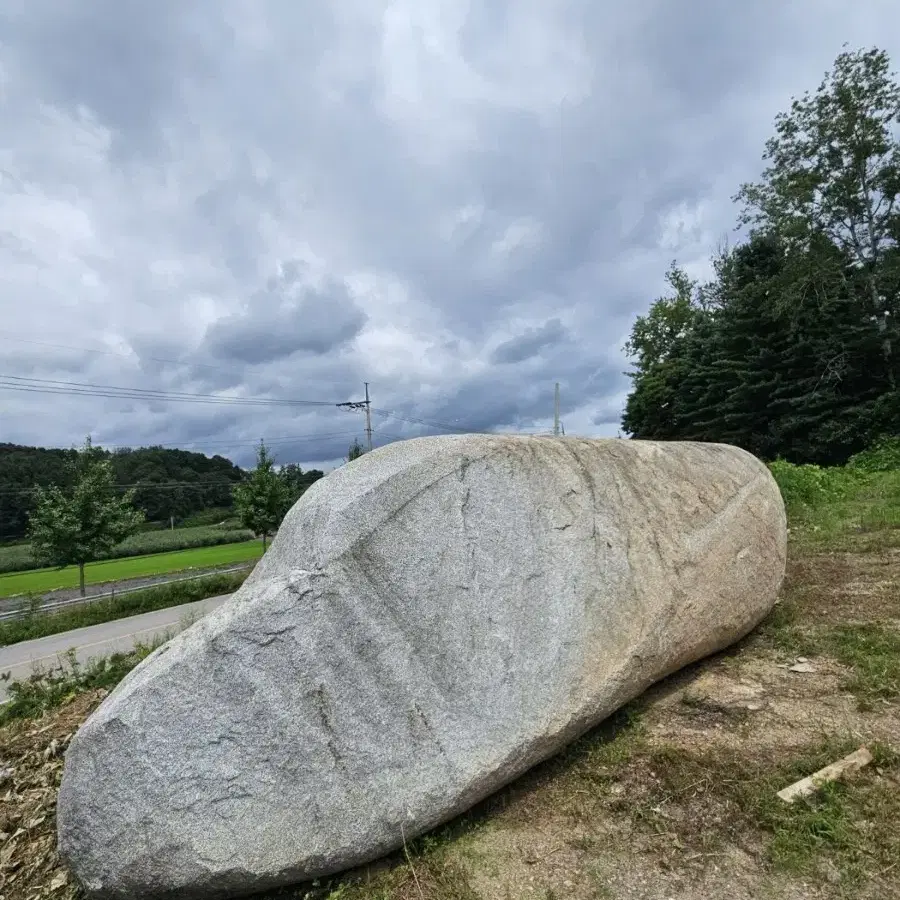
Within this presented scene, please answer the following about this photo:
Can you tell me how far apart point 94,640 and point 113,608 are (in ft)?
18.8

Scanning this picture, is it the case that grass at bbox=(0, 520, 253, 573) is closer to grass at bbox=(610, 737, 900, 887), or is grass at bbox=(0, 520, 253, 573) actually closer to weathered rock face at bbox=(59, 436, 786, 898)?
weathered rock face at bbox=(59, 436, 786, 898)

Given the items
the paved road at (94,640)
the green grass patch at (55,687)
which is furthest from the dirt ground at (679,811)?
the paved road at (94,640)

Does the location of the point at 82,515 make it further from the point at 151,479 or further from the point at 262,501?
the point at 151,479

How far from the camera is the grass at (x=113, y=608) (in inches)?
750

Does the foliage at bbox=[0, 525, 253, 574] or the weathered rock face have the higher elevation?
the weathered rock face

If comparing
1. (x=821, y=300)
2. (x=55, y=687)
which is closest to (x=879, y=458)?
(x=821, y=300)

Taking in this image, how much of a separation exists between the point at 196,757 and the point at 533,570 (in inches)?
88.4

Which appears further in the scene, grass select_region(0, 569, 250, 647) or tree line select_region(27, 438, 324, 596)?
tree line select_region(27, 438, 324, 596)

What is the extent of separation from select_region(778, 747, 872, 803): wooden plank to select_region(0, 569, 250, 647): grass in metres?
21.3

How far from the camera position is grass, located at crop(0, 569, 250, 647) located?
62.5 ft

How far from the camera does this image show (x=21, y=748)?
4.89 metres

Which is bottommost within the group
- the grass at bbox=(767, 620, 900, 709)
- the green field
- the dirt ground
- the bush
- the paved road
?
the green field

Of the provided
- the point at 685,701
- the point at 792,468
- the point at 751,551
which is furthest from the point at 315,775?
Result: the point at 792,468

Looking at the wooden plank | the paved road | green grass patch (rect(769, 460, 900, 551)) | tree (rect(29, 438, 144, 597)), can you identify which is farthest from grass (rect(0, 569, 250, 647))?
the wooden plank
